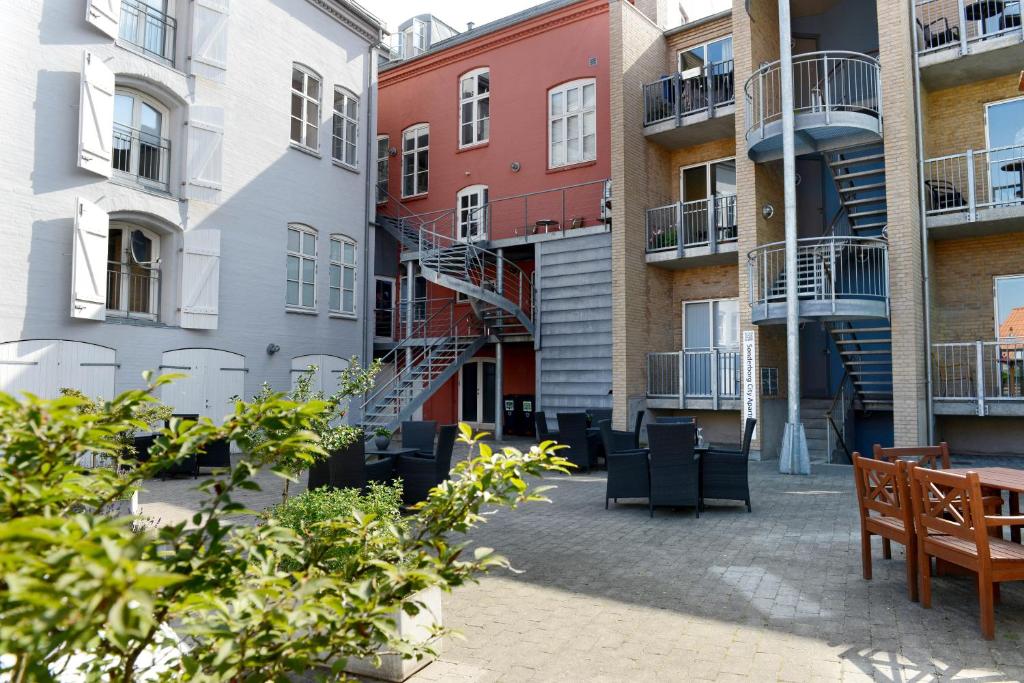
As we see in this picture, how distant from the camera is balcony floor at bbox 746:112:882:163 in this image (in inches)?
469

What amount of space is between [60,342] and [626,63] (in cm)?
1248

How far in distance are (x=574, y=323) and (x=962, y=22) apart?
29.9 feet

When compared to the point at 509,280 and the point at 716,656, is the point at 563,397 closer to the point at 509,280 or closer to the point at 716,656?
the point at 509,280

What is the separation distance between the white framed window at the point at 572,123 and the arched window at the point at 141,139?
8982mm

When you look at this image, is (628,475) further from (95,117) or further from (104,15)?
(104,15)

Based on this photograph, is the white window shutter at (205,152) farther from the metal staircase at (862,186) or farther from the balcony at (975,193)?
the balcony at (975,193)

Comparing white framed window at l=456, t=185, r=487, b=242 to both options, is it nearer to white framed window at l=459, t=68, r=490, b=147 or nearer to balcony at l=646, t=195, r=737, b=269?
white framed window at l=459, t=68, r=490, b=147

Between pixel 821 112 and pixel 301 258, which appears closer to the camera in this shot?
pixel 821 112

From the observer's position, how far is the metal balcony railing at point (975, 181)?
38.6ft

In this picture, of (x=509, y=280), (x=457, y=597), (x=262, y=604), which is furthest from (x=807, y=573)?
(x=509, y=280)

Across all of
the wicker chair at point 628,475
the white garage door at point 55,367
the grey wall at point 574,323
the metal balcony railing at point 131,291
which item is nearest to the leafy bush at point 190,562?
the wicker chair at point 628,475

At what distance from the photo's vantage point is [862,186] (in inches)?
500

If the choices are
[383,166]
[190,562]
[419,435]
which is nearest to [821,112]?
[419,435]

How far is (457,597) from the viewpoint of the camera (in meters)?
5.23
